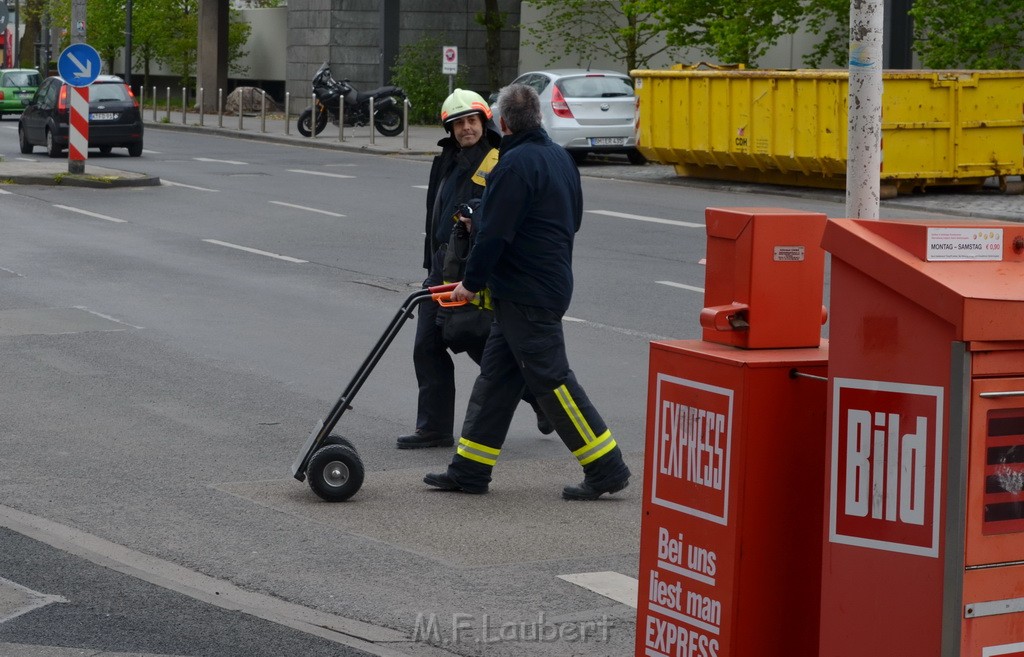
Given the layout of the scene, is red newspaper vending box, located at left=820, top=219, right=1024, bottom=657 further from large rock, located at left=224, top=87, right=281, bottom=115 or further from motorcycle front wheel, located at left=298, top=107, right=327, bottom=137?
large rock, located at left=224, top=87, right=281, bottom=115

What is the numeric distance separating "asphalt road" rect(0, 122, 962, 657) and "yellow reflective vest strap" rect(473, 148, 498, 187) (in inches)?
54.7

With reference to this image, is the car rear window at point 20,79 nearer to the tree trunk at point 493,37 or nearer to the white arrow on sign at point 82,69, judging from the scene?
the tree trunk at point 493,37

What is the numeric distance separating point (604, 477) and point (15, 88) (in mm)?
44419

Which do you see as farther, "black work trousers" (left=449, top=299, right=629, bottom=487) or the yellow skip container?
the yellow skip container

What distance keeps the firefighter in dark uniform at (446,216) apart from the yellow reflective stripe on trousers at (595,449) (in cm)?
114

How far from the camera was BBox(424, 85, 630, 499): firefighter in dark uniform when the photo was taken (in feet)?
22.1

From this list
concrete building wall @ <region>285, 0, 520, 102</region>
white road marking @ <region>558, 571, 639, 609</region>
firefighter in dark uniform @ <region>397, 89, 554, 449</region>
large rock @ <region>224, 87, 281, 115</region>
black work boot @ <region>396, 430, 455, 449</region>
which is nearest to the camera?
white road marking @ <region>558, 571, 639, 609</region>

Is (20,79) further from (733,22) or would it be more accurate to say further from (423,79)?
(733,22)

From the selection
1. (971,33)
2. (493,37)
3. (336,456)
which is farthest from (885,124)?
(493,37)

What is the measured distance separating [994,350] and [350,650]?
2.37 meters

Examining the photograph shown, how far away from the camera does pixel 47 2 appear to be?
68125 mm

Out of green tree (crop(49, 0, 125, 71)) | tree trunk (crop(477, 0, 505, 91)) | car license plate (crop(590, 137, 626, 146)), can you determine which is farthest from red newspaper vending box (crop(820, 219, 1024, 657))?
green tree (crop(49, 0, 125, 71))

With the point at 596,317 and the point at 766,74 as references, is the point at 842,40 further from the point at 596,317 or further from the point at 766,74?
the point at 596,317

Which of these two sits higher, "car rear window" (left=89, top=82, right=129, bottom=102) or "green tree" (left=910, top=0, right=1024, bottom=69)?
"green tree" (left=910, top=0, right=1024, bottom=69)
